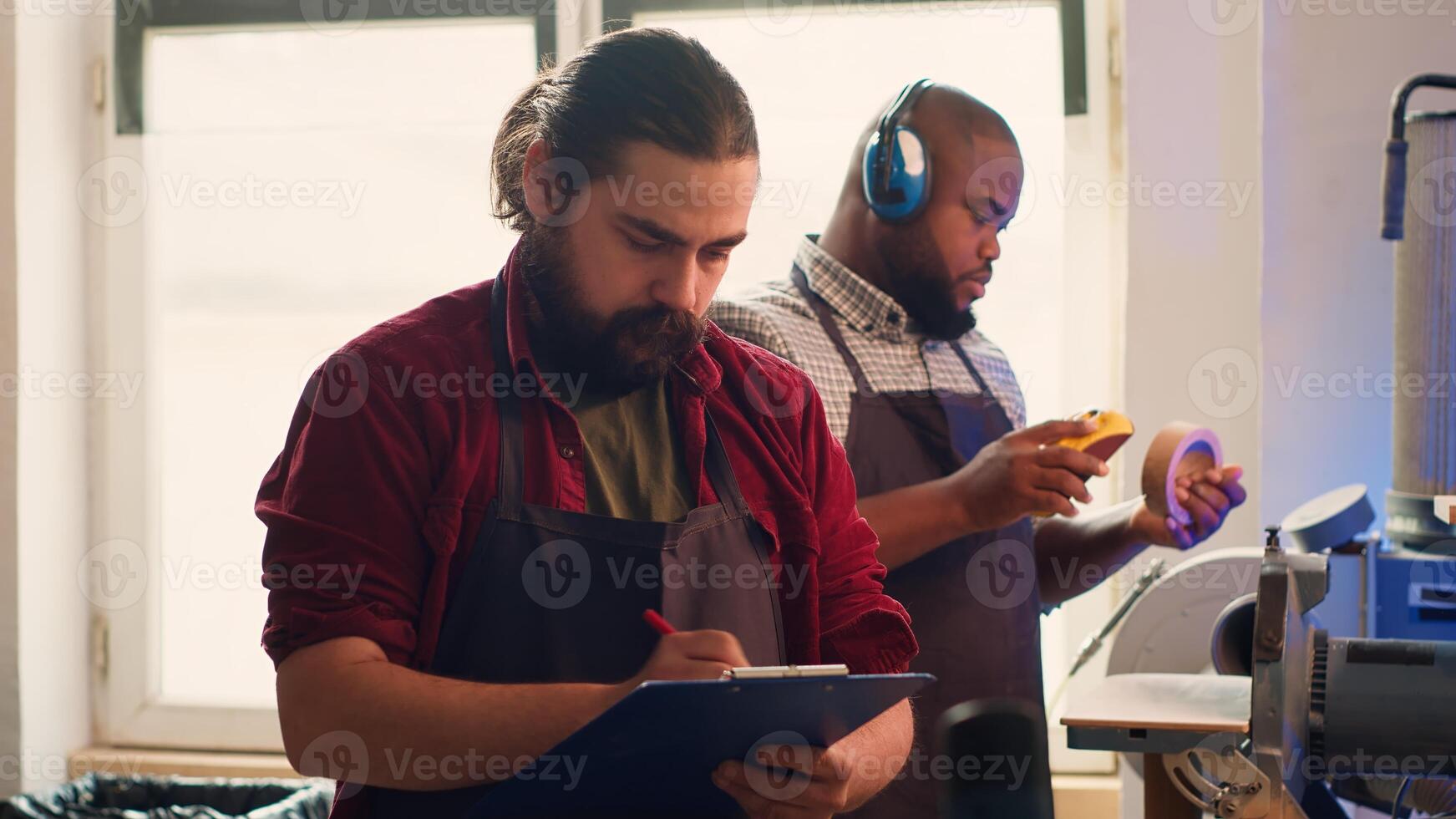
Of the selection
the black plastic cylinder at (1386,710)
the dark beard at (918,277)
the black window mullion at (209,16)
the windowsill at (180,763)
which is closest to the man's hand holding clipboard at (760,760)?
the black plastic cylinder at (1386,710)

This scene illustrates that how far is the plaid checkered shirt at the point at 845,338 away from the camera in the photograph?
1586 millimetres

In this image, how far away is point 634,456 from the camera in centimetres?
112

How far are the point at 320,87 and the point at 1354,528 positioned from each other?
2.22 metres

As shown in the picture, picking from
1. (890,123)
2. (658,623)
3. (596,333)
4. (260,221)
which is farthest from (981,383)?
(260,221)

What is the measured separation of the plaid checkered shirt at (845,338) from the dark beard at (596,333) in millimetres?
448

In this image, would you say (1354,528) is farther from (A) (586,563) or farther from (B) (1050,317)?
(A) (586,563)

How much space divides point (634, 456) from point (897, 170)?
2.30 feet

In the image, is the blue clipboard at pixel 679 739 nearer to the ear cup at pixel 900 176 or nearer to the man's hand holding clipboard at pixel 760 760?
the man's hand holding clipboard at pixel 760 760

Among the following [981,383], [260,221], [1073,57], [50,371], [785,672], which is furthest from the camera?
[260,221]

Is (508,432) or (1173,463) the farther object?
(1173,463)

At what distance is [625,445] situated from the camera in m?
1.12

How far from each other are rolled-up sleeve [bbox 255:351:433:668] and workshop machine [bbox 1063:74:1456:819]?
2.76 ft

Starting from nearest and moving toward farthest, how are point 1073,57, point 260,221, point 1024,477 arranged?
point 1024,477 → point 1073,57 → point 260,221

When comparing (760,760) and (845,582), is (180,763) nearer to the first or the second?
(845,582)
